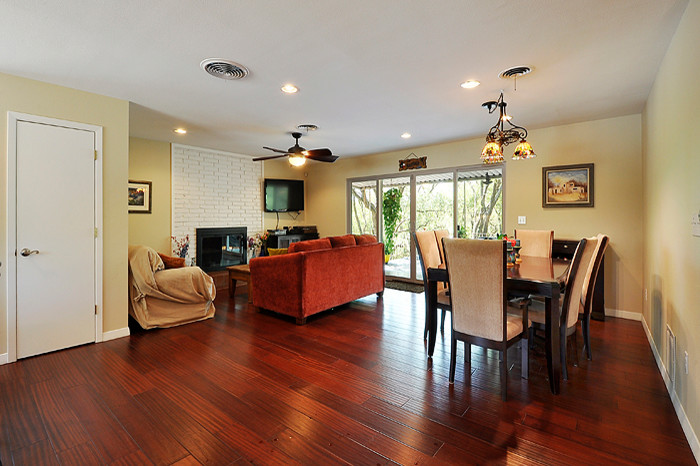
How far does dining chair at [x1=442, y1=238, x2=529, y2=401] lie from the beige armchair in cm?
301

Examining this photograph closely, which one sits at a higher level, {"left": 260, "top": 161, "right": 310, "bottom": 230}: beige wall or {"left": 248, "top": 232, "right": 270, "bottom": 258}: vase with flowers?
{"left": 260, "top": 161, "right": 310, "bottom": 230}: beige wall

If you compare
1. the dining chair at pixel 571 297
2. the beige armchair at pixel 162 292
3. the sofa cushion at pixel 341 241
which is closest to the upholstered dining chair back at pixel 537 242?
the dining chair at pixel 571 297

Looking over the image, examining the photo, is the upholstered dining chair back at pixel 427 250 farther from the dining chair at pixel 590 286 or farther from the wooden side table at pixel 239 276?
the wooden side table at pixel 239 276

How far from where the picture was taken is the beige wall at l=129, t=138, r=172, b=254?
5301mm

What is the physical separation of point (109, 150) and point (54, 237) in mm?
974

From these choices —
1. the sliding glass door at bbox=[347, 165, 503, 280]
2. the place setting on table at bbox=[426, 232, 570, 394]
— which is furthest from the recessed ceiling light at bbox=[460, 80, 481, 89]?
the sliding glass door at bbox=[347, 165, 503, 280]

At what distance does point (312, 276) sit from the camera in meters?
4.00

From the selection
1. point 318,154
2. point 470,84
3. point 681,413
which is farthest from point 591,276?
point 318,154

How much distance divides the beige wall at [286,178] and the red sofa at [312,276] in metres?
2.98

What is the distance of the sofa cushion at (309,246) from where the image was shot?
13.4 feet

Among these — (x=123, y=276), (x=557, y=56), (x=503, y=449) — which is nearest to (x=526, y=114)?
(x=557, y=56)

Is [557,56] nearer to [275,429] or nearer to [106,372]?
[275,429]

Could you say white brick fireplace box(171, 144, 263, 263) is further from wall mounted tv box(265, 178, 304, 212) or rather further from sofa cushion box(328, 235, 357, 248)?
sofa cushion box(328, 235, 357, 248)

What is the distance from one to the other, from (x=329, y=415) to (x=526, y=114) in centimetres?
388
